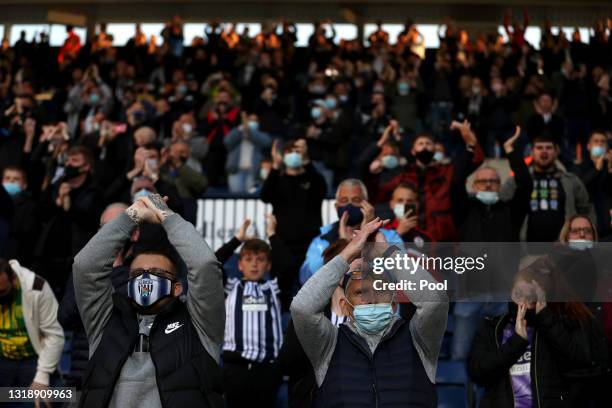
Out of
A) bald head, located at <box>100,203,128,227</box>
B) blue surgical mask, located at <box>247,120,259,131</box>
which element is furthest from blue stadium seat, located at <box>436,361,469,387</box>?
blue surgical mask, located at <box>247,120,259,131</box>

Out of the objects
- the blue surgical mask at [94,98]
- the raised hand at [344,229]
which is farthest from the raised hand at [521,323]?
the blue surgical mask at [94,98]

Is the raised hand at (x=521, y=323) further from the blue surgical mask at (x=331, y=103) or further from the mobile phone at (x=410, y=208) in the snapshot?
the blue surgical mask at (x=331, y=103)

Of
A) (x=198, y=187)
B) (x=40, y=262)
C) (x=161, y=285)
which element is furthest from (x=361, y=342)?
(x=198, y=187)

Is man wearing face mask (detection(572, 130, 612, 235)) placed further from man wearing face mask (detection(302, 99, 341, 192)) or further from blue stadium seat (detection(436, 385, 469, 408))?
man wearing face mask (detection(302, 99, 341, 192))

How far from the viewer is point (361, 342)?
4367 mm

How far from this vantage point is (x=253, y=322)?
6816 mm

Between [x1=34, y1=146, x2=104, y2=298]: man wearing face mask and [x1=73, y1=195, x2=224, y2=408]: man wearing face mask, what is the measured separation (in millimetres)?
3953

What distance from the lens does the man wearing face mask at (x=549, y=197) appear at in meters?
8.41

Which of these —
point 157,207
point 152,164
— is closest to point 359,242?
point 157,207

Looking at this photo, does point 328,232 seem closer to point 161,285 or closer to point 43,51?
point 161,285

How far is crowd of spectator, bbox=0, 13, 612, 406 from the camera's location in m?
5.74

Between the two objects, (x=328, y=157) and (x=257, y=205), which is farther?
(x=328, y=157)

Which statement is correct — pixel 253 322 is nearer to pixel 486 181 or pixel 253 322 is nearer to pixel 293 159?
pixel 293 159

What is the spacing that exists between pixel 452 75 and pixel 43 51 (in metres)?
8.76
